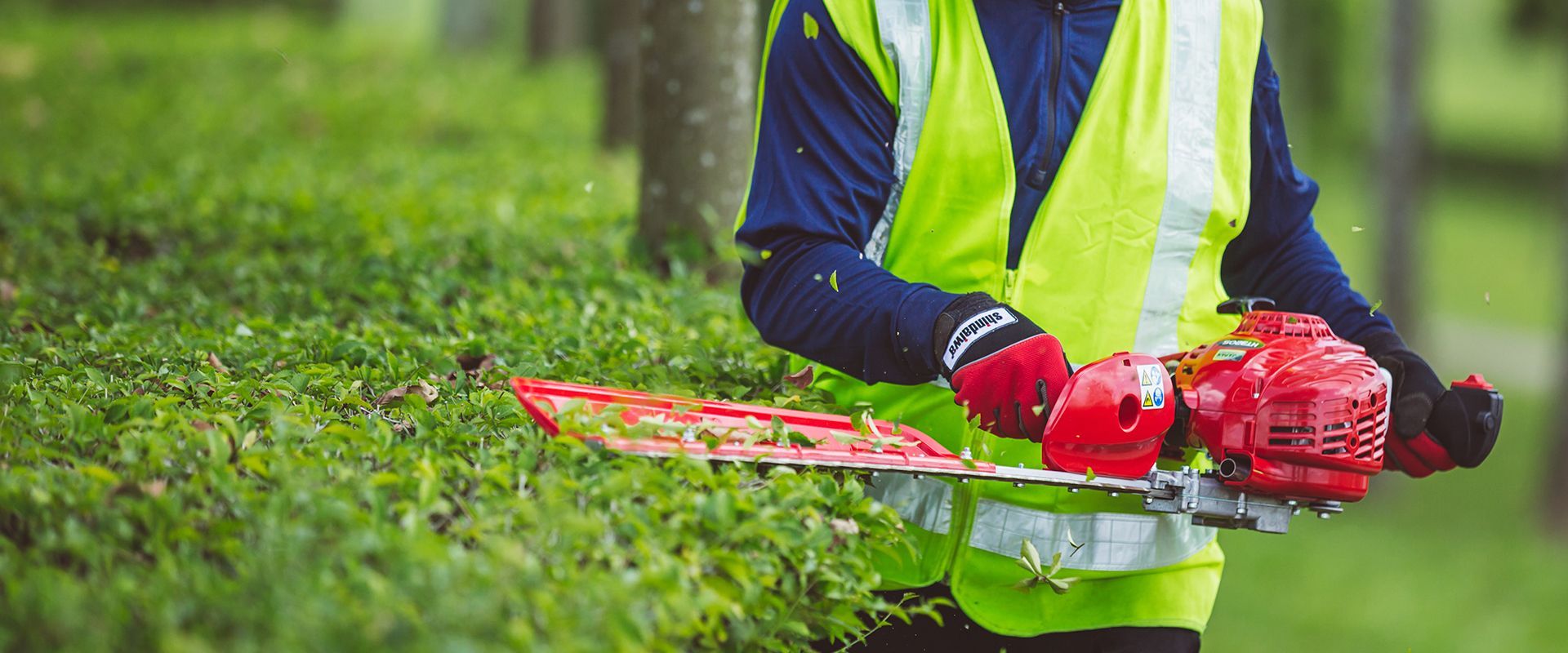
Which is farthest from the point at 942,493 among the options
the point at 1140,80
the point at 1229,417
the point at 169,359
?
the point at 169,359

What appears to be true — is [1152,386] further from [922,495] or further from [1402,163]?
[1402,163]

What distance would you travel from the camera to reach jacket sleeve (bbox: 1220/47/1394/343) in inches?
125

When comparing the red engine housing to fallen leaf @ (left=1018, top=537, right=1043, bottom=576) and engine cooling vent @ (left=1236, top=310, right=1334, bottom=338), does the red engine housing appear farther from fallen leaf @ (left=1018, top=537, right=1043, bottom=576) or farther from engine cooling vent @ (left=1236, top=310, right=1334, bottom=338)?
fallen leaf @ (left=1018, top=537, right=1043, bottom=576)

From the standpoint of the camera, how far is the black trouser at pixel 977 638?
291 centimetres

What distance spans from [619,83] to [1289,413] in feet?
26.4

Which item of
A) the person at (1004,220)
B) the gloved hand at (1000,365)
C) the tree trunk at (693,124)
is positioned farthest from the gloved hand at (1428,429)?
the tree trunk at (693,124)

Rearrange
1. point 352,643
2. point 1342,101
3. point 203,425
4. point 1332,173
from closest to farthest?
1. point 352,643
2. point 203,425
3. point 1342,101
4. point 1332,173

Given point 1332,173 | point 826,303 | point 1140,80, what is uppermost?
point 1140,80

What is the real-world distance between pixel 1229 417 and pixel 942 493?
0.55 meters

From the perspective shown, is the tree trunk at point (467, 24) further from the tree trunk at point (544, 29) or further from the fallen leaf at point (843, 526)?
the fallen leaf at point (843, 526)

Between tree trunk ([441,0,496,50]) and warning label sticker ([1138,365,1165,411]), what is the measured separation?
19.3m

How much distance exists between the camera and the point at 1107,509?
2885 millimetres

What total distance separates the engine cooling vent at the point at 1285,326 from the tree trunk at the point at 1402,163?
547 inches

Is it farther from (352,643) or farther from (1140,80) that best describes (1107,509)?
(352,643)
